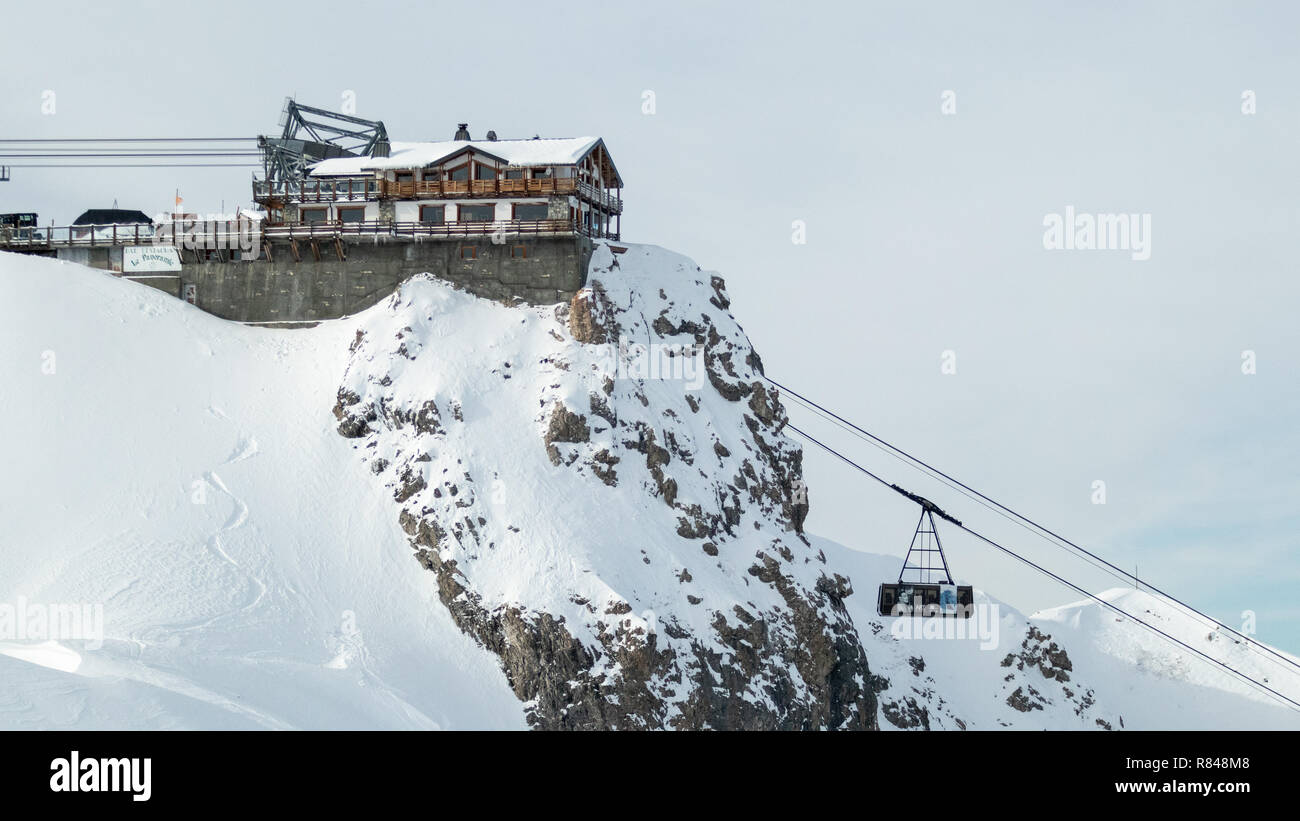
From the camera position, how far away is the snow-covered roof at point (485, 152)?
80.8 meters

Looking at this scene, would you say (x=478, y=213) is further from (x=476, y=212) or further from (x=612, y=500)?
(x=612, y=500)

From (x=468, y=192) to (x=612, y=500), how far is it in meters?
20.6

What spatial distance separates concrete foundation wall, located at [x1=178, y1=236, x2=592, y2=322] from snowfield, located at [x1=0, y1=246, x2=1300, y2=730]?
4.38ft

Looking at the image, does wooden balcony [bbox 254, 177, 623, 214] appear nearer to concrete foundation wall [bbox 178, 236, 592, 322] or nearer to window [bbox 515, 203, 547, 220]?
window [bbox 515, 203, 547, 220]

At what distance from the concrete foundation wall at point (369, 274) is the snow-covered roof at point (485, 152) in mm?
4830

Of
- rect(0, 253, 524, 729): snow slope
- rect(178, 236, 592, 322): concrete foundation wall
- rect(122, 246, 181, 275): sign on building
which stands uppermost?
rect(122, 246, 181, 275): sign on building

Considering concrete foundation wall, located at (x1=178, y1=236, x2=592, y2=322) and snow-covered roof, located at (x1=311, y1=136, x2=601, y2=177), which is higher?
snow-covered roof, located at (x1=311, y1=136, x2=601, y2=177)

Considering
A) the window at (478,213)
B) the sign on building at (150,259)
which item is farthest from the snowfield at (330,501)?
the window at (478,213)

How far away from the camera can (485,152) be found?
81.2 m

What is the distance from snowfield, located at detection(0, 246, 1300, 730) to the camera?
60000 millimetres

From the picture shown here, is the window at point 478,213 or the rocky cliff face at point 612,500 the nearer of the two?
the rocky cliff face at point 612,500

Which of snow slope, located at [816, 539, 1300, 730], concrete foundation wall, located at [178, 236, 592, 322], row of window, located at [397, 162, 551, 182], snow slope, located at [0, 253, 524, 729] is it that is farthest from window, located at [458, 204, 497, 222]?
snow slope, located at [816, 539, 1300, 730]

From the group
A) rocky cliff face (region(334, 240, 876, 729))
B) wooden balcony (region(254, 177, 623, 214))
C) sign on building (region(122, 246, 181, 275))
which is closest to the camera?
rocky cliff face (region(334, 240, 876, 729))

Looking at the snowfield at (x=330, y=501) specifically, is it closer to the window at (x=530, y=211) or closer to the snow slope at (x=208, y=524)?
the snow slope at (x=208, y=524)
